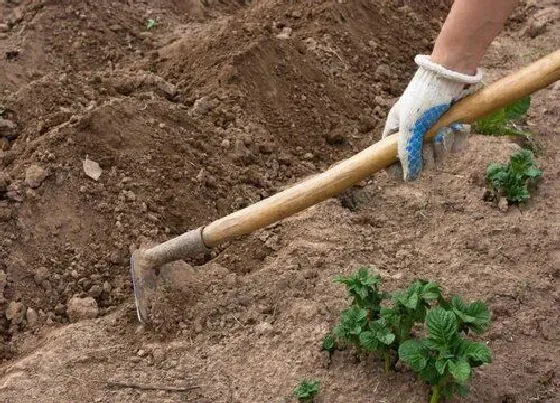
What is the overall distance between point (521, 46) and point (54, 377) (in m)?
3.77

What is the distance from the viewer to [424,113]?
2.82 metres

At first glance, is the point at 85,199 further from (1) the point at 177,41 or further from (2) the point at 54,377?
(1) the point at 177,41

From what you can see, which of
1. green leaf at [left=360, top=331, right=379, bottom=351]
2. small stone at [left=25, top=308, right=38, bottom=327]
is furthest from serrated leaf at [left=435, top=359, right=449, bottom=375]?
small stone at [left=25, top=308, right=38, bottom=327]

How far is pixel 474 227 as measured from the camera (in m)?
3.66

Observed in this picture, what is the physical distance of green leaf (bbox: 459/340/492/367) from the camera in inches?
99.5

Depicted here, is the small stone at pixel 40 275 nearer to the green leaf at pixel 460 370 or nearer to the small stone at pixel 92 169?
the small stone at pixel 92 169

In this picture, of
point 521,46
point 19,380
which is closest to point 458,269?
point 19,380

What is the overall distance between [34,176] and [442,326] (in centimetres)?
197

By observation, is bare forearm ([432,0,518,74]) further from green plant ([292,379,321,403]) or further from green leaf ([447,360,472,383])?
green plant ([292,379,321,403])

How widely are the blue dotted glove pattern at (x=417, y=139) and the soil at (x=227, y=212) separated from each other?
0.65 m

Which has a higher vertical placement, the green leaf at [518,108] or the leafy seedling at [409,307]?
the green leaf at [518,108]

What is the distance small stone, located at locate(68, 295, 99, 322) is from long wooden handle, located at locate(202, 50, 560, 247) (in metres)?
0.55

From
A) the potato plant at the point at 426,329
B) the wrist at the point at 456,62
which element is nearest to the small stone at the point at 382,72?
the wrist at the point at 456,62

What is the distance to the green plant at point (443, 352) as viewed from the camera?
253 centimetres
